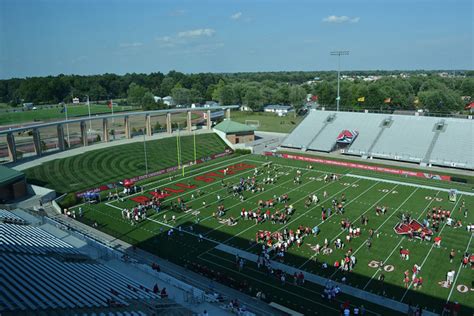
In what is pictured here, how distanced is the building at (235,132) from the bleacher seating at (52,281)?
37954 mm

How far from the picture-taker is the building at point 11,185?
1309 inches

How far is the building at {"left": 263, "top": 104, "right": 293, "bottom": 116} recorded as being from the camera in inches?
3946

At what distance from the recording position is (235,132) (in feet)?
191

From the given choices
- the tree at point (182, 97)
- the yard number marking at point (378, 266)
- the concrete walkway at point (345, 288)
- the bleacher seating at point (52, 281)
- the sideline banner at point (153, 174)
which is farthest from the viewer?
the tree at point (182, 97)

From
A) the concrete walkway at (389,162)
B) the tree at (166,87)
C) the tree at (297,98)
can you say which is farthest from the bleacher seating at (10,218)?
the tree at (166,87)

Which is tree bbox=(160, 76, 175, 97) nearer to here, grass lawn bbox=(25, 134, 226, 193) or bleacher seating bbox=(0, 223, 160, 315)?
grass lawn bbox=(25, 134, 226, 193)

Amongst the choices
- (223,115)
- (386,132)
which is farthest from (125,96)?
(386,132)

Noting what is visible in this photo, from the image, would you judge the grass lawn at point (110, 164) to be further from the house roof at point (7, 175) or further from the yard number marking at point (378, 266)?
the yard number marking at point (378, 266)

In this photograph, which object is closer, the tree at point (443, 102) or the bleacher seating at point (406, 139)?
the bleacher seating at point (406, 139)

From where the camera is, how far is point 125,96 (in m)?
129

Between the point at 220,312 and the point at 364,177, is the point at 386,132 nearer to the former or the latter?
the point at 364,177

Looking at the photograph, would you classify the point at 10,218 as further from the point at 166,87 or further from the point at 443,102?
the point at 166,87

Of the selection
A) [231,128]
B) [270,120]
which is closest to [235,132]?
[231,128]

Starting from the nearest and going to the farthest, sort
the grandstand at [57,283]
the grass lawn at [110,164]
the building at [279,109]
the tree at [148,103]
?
the grandstand at [57,283] < the grass lawn at [110,164] < the tree at [148,103] < the building at [279,109]
